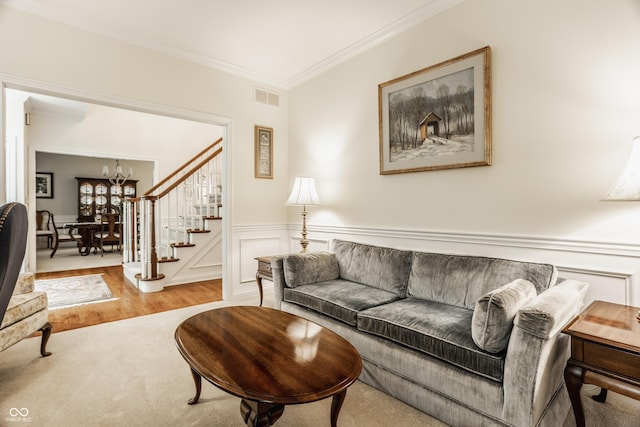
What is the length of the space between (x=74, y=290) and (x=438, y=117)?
492 centimetres

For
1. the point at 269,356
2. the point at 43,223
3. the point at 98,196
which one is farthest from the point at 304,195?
the point at 98,196

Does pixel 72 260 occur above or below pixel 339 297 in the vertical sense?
below

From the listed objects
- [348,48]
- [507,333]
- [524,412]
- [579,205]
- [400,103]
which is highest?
[348,48]

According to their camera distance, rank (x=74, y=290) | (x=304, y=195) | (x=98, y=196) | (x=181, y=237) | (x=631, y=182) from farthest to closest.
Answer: (x=98, y=196) → (x=181, y=237) → (x=74, y=290) → (x=304, y=195) → (x=631, y=182)

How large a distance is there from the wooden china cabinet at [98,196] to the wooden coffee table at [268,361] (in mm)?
9579

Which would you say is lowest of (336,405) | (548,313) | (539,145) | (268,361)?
(336,405)

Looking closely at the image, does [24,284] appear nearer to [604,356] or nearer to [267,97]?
[267,97]

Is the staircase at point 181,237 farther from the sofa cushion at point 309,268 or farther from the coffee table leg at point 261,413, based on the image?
the coffee table leg at point 261,413

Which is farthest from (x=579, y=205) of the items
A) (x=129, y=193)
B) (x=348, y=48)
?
(x=129, y=193)

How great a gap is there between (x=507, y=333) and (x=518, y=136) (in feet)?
4.65

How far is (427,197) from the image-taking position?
9.29ft

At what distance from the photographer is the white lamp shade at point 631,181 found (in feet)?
4.69

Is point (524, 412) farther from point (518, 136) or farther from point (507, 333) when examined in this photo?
point (518, 136)

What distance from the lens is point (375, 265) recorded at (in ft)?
9.18
